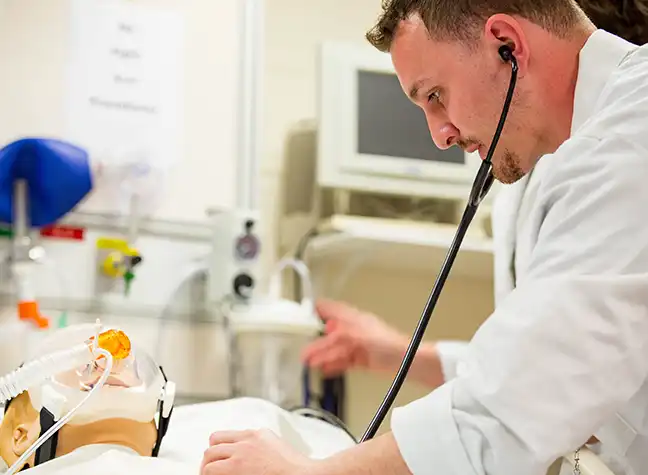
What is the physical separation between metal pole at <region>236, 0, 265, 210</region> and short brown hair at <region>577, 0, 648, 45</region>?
936 mm

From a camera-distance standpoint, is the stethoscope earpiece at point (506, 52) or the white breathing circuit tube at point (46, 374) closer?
the white breathing circuit tube at point (46, 374)

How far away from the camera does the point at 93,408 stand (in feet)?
3.87

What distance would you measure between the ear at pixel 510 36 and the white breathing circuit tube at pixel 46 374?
682mm

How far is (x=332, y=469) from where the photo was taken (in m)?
0.95

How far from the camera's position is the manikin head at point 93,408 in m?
1.15

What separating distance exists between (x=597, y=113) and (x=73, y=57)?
143 centimetres

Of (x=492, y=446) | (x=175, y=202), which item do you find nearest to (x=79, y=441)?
(x=492, y=446)

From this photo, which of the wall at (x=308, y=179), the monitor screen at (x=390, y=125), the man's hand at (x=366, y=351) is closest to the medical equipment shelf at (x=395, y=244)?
the wall at (x=308, y=179)

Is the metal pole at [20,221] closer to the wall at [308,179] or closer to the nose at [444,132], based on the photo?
the wall at [308,179]

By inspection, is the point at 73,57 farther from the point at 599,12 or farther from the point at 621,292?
the point at 621,292

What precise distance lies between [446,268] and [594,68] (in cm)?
34

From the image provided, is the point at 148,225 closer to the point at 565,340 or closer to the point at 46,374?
the point at 46,374

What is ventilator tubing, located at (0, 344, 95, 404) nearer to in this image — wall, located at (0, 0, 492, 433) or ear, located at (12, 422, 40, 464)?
ear, located at (12, 422, 40, 464)

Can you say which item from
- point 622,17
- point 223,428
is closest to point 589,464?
point 223,428
